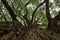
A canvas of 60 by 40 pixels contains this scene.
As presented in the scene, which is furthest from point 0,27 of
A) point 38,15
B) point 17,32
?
point 38,15

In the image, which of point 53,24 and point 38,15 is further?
point 38,15

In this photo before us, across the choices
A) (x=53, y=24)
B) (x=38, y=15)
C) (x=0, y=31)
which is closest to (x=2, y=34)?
(x=0, y=31)

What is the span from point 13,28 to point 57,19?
132cm

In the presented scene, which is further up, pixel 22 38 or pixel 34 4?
pixel 34 4

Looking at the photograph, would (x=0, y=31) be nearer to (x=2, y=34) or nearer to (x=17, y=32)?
(x=2, y=34)

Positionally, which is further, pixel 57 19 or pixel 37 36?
pixel 57 19

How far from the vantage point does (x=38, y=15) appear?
308 inches

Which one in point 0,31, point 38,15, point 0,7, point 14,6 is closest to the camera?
point 0,31

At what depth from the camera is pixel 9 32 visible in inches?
130

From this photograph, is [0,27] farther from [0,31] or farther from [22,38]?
[22,38]

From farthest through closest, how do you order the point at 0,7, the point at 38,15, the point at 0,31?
the point at 38,15, the point at 0,7, the point at 0,31

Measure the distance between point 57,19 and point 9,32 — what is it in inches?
56.1

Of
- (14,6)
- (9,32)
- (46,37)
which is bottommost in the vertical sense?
(46,37)

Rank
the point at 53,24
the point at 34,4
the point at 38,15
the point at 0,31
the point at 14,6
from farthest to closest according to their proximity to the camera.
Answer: the point at 38,15, the point at 34,4, the point at 14,6, the point at 53,24, the point at 0,31
